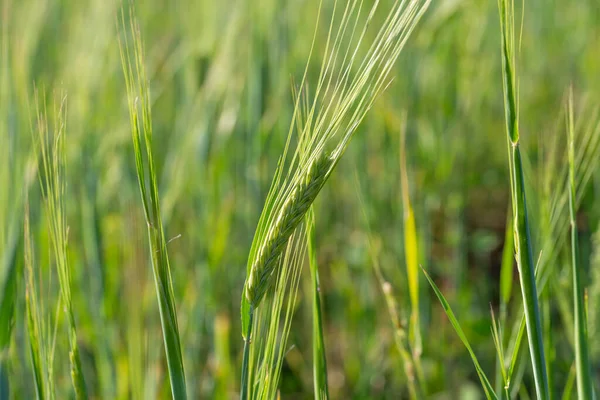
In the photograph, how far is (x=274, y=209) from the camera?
0.55m

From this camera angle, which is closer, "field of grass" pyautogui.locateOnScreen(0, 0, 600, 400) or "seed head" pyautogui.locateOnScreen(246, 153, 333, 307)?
"seed head" pyautogui.locateOnScreen(246, 153, 333, 307)

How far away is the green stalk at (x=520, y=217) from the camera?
48cm

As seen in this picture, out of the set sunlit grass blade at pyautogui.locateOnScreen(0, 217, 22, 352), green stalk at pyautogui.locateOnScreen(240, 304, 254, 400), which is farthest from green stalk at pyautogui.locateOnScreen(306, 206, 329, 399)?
sunlit grass blade at pyautogui.locateOnScreen(0, 217, 22, 352)

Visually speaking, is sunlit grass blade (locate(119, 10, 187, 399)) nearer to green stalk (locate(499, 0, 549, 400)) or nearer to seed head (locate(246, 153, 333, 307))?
seed head (locate(246, 153, 333, 307))

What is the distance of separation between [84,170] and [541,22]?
1420 mm

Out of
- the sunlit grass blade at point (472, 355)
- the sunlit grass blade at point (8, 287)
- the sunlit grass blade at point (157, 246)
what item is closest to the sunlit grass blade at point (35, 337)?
the sunlit grass blade at point (8, 287)

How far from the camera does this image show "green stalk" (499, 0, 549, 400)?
478mm

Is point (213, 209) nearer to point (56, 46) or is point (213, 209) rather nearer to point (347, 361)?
point (347, 361)

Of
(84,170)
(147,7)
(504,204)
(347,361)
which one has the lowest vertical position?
(347,361)

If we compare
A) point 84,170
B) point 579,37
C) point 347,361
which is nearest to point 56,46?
point 84,170

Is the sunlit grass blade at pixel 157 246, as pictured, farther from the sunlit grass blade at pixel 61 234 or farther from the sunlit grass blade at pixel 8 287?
the sunlit grass blade at pixel 8 287

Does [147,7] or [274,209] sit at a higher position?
[147,7]

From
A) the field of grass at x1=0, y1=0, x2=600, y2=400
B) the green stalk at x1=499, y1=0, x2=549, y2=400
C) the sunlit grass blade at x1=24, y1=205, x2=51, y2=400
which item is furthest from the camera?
the field of grass at x1=0, y1=0, x2=600, y2=400

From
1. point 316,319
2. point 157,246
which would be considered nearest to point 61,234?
point 157,246
